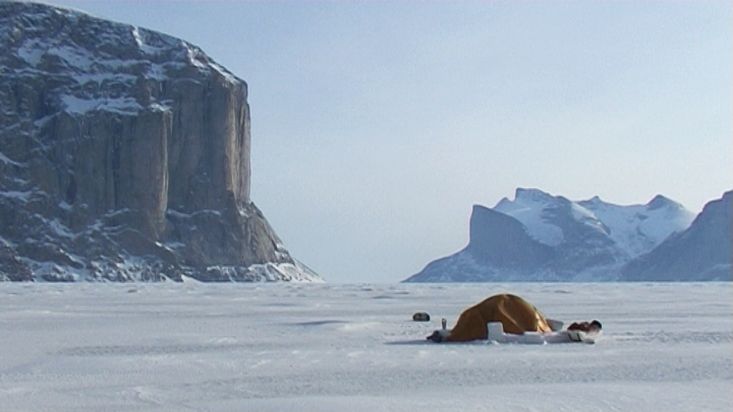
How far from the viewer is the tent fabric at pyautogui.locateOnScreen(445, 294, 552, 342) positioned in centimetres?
2169

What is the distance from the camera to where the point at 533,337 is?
68.8ft

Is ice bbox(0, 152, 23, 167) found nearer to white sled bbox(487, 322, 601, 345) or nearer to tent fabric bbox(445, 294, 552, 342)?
tent fabric bbox(445, 294, 552, 342)

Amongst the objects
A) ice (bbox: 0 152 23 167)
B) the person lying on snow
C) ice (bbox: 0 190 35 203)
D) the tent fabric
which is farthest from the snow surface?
ice (bbox: 0 152 23 167)

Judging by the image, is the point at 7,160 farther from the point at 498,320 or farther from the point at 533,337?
the point at 533,337

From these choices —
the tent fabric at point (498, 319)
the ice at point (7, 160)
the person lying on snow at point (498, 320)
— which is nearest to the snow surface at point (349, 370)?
the person lying on snow at point (498, 320)

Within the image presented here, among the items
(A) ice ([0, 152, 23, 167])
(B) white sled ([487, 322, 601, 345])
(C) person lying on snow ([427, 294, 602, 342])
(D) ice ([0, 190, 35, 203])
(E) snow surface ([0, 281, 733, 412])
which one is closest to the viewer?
(E) snow surface ([0, 281, 733, 412])

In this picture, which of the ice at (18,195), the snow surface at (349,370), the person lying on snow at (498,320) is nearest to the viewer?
the snow surface at (349,370)

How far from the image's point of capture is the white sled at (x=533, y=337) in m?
21.0

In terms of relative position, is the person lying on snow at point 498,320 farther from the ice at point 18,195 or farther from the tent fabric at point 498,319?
the ice at point 18,195

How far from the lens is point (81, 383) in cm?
1466

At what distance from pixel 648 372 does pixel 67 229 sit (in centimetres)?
19012

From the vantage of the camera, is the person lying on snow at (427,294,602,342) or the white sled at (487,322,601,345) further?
the person lying on snow at (427,294,602,342)

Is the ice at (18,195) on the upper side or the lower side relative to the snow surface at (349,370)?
upper

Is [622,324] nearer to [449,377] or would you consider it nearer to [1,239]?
[449,377]
